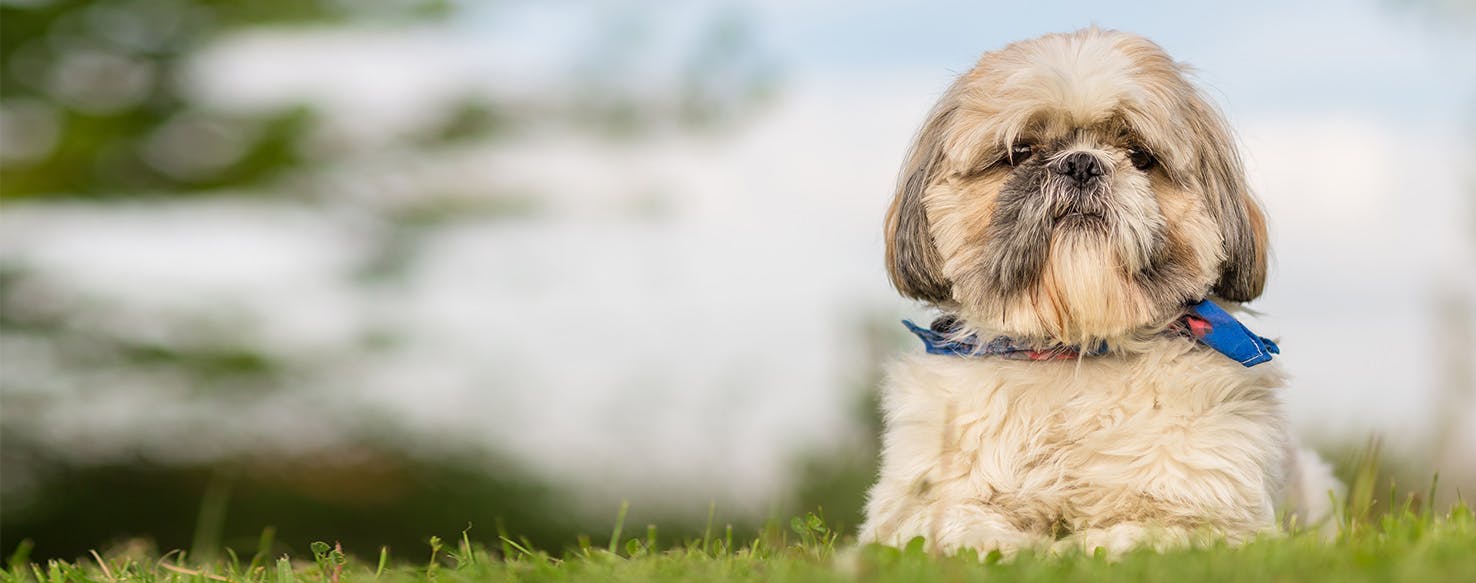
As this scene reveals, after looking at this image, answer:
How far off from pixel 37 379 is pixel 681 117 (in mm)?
6559

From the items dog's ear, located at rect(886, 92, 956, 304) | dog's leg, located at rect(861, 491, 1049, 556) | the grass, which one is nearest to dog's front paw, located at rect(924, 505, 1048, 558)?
dog's leg, located at rect(861, 491, 1049, 556)

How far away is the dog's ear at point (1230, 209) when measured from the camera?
394 cm

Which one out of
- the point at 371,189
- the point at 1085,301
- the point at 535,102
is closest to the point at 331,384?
the point at 371,189

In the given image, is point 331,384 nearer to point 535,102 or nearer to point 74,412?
point 74,412

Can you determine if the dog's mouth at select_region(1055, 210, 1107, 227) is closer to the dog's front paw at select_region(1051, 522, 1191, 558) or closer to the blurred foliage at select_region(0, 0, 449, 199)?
the dog's front paw at select_region(1051, 522, 1191, 558)

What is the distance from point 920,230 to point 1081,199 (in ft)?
1.87

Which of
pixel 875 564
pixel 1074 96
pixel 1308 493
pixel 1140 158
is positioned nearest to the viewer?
pixel 875 564

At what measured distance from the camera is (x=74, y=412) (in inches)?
498

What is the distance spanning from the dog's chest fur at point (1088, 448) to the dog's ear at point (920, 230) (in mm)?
306

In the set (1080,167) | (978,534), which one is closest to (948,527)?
(978,534)

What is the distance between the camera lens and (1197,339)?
3873 mm

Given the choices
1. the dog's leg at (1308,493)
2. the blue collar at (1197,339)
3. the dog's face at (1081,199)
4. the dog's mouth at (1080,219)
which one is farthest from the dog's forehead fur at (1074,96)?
the dog's leg at (1308,493)

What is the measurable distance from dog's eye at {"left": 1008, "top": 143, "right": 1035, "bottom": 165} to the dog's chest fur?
603mm

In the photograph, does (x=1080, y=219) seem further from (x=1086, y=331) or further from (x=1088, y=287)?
(x=1086, y=331)
